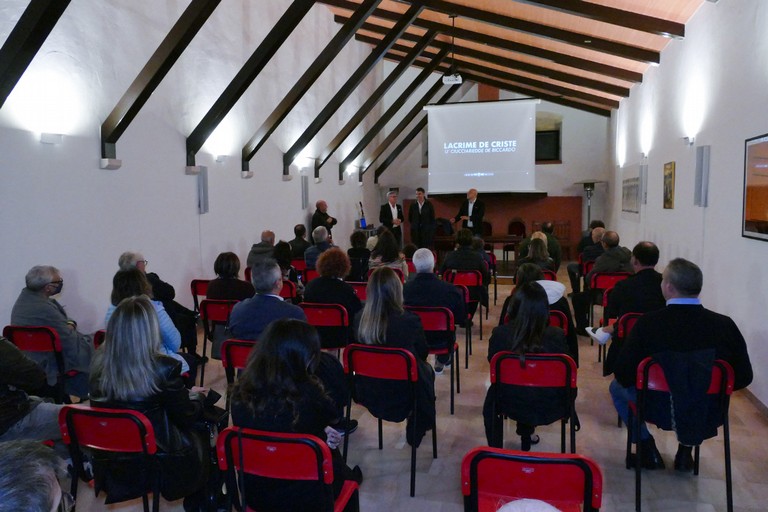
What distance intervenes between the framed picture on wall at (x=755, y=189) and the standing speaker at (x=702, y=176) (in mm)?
1071

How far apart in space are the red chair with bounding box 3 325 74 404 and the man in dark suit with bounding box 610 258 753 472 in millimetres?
3199

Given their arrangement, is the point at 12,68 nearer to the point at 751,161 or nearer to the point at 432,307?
the point at 432,307

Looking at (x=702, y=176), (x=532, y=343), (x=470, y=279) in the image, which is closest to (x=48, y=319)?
(x=532, y=343)

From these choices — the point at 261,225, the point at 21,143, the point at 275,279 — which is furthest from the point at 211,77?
the point at 275,279

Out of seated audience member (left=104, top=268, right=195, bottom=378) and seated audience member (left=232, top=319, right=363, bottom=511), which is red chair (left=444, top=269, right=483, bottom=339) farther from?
seated audience member (left=232, top=319, right=363, bottom=511)

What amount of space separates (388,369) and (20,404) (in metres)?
1.74

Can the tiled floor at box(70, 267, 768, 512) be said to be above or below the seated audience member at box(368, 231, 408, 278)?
below

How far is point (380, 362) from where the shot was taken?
9.83 ft

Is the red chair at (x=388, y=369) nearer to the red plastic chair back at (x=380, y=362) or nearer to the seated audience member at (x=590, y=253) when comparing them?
the red plastic chair back at (x=380, y=362)

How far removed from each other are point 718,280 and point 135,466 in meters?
4.89

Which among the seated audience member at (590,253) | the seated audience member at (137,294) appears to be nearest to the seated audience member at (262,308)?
the seated audience member at (137,294)

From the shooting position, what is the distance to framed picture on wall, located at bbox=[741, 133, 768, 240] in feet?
12.8

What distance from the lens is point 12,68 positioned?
4.04 metres

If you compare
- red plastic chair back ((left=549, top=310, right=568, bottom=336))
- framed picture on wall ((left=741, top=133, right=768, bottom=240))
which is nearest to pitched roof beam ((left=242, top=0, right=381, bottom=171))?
framed picture on wall ((left=741, top=133, right=768, bottom=240))
